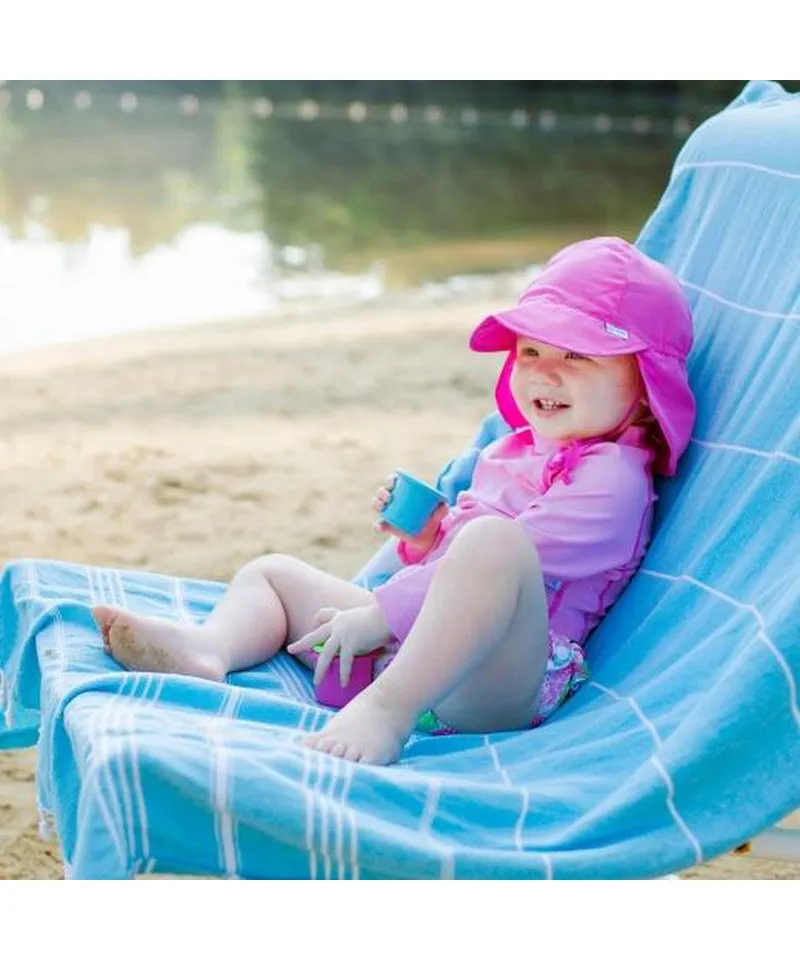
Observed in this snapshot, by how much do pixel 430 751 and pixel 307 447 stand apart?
2.95 meters

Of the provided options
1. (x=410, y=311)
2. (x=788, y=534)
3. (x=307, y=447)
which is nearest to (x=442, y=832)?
(x=788, y=534)

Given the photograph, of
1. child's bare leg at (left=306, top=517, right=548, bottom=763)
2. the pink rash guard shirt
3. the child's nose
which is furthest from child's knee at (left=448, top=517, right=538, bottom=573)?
the child's nose

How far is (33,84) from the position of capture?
1662cm

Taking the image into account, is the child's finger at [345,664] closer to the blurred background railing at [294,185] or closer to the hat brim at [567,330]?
the hat brim at [567,330]

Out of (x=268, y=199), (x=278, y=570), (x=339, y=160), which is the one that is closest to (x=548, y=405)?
(x=278, y=570)

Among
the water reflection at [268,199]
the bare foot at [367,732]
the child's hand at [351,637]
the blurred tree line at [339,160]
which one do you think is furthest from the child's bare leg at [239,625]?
the blurred tree line at [339,160]

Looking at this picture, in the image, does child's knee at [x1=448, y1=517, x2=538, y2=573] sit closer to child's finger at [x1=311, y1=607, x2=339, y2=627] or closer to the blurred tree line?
child's finger at [x1=311, y1=607, x2=339, y2=627]

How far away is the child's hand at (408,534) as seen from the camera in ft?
7.23

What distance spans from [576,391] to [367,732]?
1.99 ft

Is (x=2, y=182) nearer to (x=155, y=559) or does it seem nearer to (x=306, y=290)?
(x=306, y=290)

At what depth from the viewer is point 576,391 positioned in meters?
2.18

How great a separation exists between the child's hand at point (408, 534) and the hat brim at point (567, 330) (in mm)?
272

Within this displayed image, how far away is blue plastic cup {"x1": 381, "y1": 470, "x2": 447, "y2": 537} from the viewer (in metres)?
2.18

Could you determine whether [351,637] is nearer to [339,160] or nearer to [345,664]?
[345,664]
